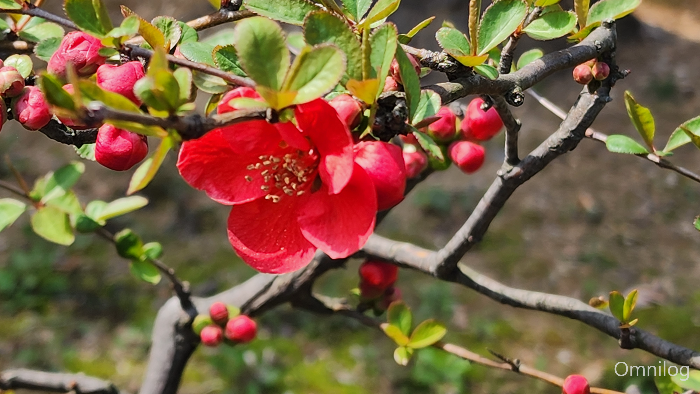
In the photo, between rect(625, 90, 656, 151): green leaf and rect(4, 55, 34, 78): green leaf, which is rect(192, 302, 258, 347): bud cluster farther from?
rect(625, 90, 656, 151): green leaf

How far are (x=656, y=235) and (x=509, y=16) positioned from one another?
95.7 inches

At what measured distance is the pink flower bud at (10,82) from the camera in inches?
17.7

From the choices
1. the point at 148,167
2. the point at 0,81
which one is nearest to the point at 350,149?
the point at 148,167

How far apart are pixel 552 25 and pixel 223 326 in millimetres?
674

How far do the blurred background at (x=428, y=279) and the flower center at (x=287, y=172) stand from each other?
1.46m

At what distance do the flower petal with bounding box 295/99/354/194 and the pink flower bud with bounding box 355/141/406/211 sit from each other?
2 centimetres

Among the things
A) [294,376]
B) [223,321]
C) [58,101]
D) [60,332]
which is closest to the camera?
[58,101]

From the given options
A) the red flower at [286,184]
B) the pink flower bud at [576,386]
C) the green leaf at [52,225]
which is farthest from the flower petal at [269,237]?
the pink flower bud at [576,386]

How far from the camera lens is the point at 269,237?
0.46 meters

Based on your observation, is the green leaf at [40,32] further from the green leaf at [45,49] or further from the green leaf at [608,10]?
the green leaf at [608,10]

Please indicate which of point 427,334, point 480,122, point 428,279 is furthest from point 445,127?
point 428,279

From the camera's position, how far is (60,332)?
6.66ft

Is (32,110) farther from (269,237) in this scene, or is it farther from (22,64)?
(269,237)

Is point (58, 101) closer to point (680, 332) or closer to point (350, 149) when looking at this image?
point (350, 149)
